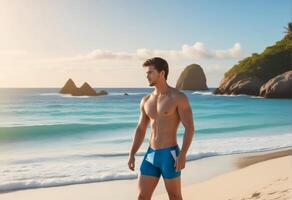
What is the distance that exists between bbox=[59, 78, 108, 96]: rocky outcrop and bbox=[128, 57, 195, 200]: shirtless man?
192 feet

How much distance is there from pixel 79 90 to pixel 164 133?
62.3 meters

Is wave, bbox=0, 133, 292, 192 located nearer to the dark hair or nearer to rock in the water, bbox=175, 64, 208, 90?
the dark hair

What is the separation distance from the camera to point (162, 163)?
11.9 feet

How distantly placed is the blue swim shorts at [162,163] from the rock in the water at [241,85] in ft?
173

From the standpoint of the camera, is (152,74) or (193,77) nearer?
(152,74)

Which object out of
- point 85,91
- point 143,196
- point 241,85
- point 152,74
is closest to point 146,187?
point 143,196

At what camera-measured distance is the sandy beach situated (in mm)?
5949

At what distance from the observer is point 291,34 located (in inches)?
2317

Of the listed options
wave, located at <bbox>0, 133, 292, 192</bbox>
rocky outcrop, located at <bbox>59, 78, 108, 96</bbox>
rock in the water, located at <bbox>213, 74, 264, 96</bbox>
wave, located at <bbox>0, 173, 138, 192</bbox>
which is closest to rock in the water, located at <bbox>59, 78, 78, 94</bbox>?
rocky outcrop, located at <bbox>59, 78, 108, 96</bbox>

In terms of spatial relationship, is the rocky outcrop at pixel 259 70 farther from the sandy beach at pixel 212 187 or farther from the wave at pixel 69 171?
the sandy beach at pixel 212 187

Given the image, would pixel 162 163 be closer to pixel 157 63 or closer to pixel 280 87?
pixel 157 63

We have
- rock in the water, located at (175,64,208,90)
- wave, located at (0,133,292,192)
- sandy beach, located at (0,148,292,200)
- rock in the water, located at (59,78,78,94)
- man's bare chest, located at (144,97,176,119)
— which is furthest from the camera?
rock in the water, located at (175,64,208,90)

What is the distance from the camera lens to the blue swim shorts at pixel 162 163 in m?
3.61

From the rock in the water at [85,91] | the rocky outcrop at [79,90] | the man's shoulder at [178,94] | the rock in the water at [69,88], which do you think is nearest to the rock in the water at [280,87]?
the rocky outcrop at [79,90]
